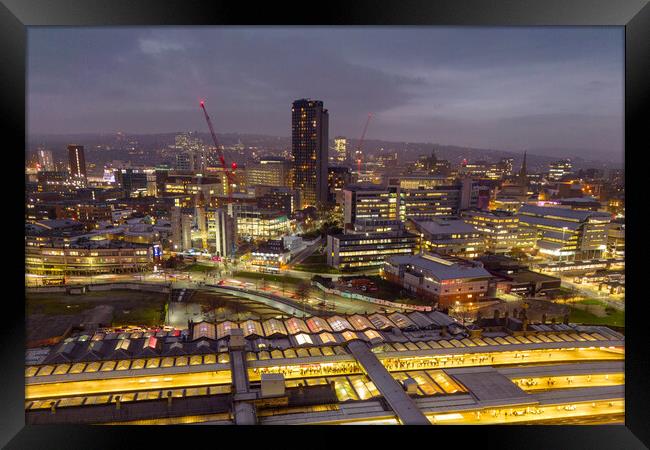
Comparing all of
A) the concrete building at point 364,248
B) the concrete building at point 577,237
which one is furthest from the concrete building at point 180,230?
the concrete building at point 577,237

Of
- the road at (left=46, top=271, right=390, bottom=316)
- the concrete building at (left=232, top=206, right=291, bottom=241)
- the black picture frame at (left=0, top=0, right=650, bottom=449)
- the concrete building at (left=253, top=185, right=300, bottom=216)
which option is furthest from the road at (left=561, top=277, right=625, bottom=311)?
the concrete building at (left=253, top=185, right=300, bottom=216)

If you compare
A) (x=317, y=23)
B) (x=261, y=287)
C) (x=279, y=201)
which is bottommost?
(x=261, y=287)

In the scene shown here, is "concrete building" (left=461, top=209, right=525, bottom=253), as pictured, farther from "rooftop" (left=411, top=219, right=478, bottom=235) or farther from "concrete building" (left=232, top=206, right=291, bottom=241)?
"concrete building" (left=232, top=206, right=291, bottom=241)

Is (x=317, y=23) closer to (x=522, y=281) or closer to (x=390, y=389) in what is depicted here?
(x=390, y=389)

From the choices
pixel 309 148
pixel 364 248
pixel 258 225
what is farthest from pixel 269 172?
pixel 364 248

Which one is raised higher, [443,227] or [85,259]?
[443,227]

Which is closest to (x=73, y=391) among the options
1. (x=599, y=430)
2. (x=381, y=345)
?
(x=381, y=345)
